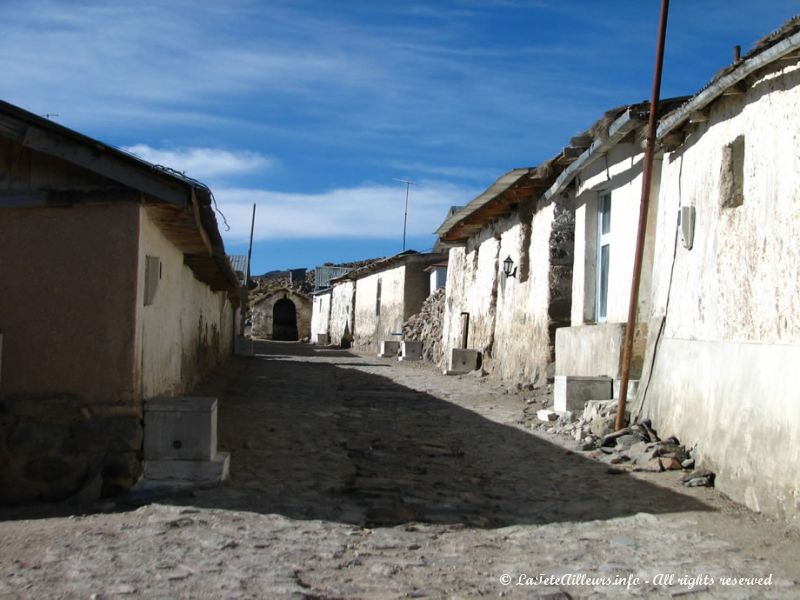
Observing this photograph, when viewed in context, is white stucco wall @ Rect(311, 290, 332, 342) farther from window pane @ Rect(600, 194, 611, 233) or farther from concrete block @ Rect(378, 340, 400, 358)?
window pane @ Rect(600, 194, 611, 233)

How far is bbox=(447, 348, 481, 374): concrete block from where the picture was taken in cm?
1801

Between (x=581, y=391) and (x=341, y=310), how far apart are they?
99.7ft

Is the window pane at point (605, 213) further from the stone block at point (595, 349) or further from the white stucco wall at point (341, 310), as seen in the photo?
the white stucco wall at point (341, 310)

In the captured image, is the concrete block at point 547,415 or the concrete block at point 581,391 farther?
the concrete block at point 547,415

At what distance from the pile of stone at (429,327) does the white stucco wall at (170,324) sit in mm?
9022

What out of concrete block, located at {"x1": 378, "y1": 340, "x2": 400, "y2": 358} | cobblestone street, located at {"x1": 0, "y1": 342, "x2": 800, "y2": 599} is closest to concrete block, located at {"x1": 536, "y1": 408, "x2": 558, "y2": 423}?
cobblestone street, located at {"x1": 0, "y1": 342, "x2": 800, "y2": 599}

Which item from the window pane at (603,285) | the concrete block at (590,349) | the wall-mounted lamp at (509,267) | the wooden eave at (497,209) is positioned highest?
the wooden eave at (497,209)

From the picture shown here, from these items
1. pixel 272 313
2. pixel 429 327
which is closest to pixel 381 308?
pixel 429 327

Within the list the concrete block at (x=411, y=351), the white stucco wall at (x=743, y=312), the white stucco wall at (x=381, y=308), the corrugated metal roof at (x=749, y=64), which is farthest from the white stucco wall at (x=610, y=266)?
the white stucco wall at (x=381, y=308)

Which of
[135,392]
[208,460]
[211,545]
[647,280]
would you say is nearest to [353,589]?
[211,545]

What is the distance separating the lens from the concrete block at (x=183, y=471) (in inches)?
237

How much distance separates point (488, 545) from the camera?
4.86 meters

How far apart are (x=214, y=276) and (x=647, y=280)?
701 centimetres

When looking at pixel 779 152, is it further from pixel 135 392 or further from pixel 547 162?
pixel 547 162
